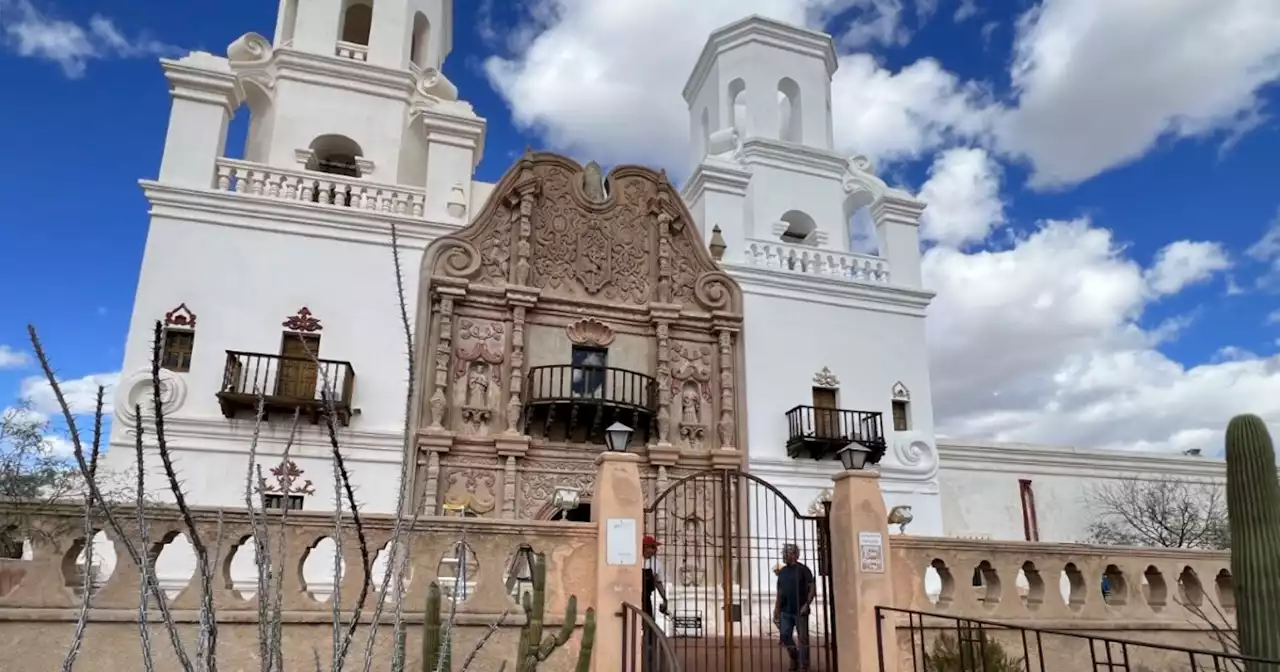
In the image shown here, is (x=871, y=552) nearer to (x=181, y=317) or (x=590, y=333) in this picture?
(x=590, y=333)

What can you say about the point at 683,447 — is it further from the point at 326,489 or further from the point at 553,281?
the point at 326,489

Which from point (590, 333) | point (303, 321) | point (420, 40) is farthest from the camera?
point (420, 40)

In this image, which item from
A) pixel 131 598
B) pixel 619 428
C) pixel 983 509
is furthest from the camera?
pixel 983 509

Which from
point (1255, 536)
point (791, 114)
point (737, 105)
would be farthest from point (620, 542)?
point (737, 105)

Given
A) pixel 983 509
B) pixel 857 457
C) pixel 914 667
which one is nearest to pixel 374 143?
pixel 857 457

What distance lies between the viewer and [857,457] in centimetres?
890

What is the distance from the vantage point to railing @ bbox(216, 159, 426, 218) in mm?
15461

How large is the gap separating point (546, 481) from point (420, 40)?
1222 centimetres

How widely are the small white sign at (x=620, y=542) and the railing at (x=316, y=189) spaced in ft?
32.0

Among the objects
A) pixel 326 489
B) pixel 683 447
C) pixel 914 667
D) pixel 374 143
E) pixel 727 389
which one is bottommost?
pixel 914 667

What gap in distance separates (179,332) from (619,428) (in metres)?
9.51

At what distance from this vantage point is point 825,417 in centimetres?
1695

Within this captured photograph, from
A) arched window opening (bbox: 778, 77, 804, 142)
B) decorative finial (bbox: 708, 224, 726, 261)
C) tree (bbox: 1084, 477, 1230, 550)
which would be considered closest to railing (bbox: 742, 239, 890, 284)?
decorative finial (bbox: 708, 224, 726, 261)

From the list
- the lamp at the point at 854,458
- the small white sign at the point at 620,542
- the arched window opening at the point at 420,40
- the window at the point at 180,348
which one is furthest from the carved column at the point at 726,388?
the arched window opening at the point at 420,40
